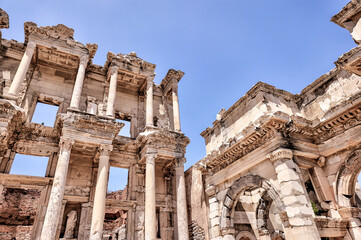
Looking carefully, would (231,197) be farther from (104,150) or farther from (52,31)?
(52,31)

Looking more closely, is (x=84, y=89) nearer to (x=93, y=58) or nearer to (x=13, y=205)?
(x=93, y=58)

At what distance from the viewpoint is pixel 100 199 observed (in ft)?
32.3

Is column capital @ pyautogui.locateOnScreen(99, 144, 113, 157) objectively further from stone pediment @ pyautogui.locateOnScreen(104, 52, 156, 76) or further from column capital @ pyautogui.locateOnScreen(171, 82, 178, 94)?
column capital @ pyautogui.locateOnScreen(171, 82, 178, 94)

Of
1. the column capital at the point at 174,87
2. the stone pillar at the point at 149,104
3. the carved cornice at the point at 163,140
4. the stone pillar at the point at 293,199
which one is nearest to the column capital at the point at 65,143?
the carved cornice at the point at 163,140

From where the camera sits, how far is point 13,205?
50.0 feet

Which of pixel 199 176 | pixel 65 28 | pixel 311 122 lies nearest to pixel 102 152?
pixel 199 176

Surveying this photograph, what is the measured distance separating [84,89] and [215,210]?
1001 centimetres

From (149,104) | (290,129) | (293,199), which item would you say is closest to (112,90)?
(149,104)

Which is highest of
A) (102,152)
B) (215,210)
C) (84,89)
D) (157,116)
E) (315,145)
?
(84,89)

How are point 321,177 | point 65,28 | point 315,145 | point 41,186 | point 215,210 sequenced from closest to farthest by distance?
point 321,177 → point 315,145 → point 215,210 → point 41,186 → point 65,28

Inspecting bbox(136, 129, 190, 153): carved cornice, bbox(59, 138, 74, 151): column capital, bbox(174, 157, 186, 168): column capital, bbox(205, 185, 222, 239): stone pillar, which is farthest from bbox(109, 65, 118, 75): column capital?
bbox(205, 185, 222, 239): stone pillar

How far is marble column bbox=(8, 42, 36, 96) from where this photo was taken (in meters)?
10.6

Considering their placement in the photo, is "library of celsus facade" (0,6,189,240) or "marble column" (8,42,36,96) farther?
"marble column" (8,42,36,96)

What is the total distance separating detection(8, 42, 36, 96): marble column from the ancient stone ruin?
0.04 meters
